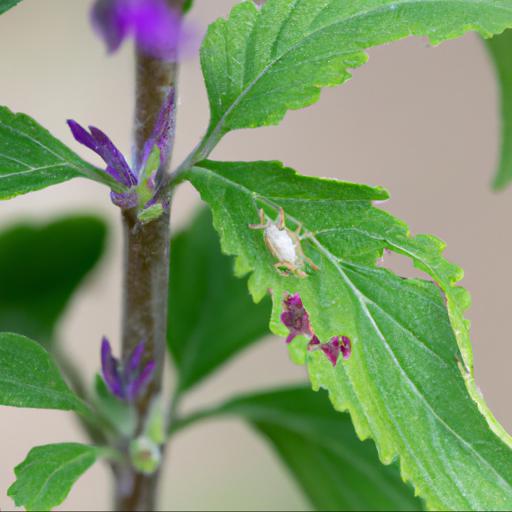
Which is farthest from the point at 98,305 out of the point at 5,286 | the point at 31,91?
the point at 5,286

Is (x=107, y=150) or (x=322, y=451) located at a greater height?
(x=107, y=150)

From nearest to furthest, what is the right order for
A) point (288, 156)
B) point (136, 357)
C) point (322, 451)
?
point (136, 357) → point (322, 451) → point (288, 156)

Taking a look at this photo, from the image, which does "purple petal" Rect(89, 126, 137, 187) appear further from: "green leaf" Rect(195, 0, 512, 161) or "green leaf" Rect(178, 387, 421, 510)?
"green leaf" Rect(178, 387, 421, 510)

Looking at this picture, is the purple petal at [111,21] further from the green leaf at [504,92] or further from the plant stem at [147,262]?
the green leaf at [504,92]

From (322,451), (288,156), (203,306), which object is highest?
(288,156)

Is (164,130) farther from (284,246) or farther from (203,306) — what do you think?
(203,306)

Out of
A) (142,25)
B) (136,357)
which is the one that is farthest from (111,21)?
(136,357)

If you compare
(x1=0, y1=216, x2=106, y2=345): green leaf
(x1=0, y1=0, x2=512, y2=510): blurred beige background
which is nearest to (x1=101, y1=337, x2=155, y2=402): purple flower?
(x1=0, y1=216, x2=106, y2=345): green leaf

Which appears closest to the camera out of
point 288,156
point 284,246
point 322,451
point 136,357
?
point 284,246
